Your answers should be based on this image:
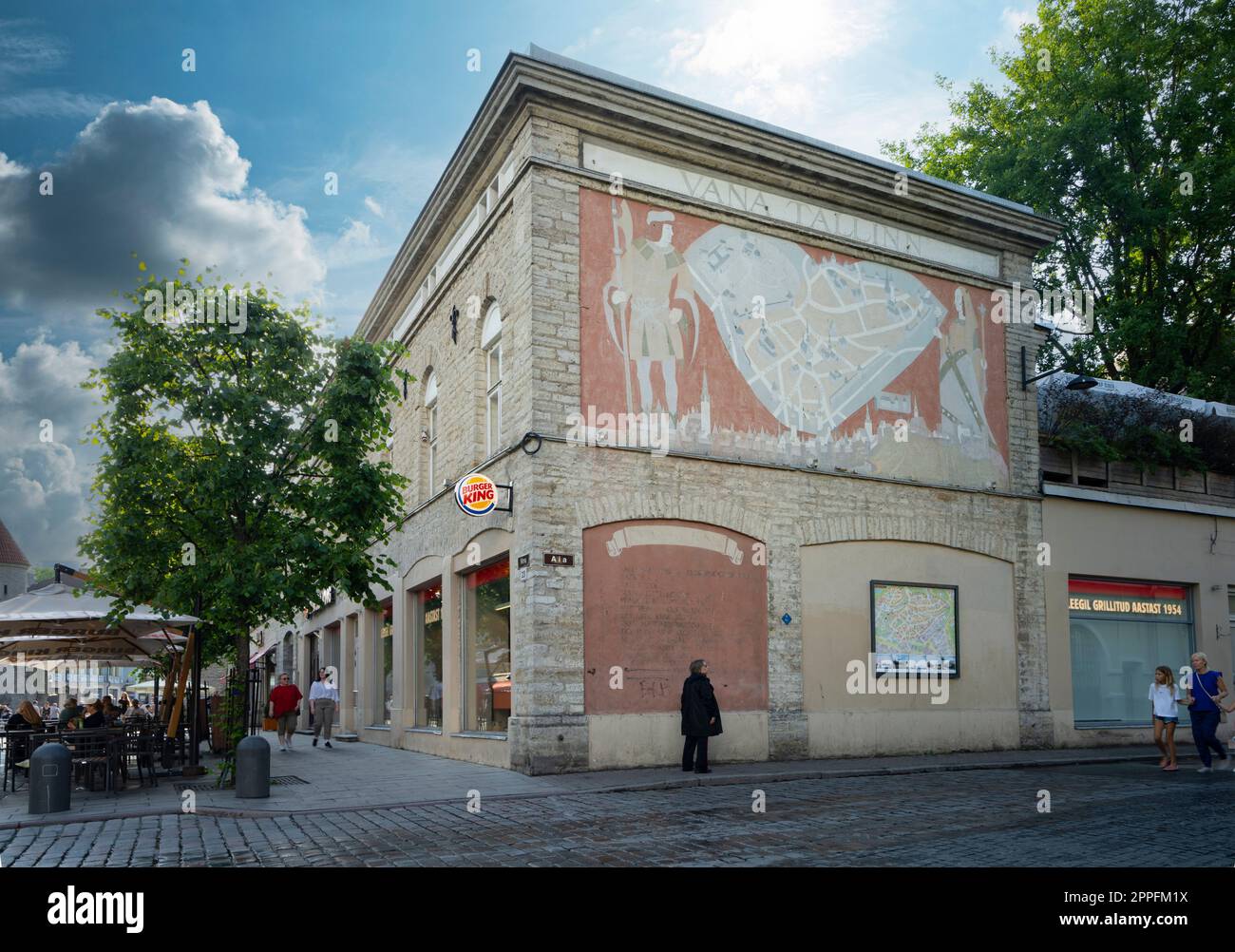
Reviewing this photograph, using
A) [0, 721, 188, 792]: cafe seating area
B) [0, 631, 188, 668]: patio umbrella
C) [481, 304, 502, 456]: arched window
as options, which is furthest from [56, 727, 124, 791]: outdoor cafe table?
[481, 304, 502, 456]: arched window

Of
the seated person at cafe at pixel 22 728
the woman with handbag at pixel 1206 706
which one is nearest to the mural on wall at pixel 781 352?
the woman with handbag at pixel 1206 706

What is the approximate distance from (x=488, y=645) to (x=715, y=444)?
5.05 m

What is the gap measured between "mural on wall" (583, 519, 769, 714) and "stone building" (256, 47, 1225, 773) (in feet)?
0.12

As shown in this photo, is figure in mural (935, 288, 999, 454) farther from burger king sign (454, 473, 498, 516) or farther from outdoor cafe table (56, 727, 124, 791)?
outdoor cafe table (56, 727, 124, 791)

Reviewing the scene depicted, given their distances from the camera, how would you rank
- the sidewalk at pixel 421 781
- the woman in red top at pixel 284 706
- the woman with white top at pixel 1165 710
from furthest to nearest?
the woman in red top at pixel 284 706
the woman with white top at pixel 1165 710
the sidewalk at pixel 421 781

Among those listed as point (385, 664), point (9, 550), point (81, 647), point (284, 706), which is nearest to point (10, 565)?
point (9, 550)

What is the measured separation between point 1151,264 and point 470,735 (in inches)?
882

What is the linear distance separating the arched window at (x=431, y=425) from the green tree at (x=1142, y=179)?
614 inches

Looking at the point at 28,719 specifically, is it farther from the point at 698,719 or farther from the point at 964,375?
the point at 964,375

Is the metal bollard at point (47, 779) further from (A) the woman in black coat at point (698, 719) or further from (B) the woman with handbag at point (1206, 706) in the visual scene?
(B) the woman with handbag at point (1206, 706)

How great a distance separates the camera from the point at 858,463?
18906 millimetres

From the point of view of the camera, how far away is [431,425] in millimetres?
22922

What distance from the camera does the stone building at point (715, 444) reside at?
1623 cm
